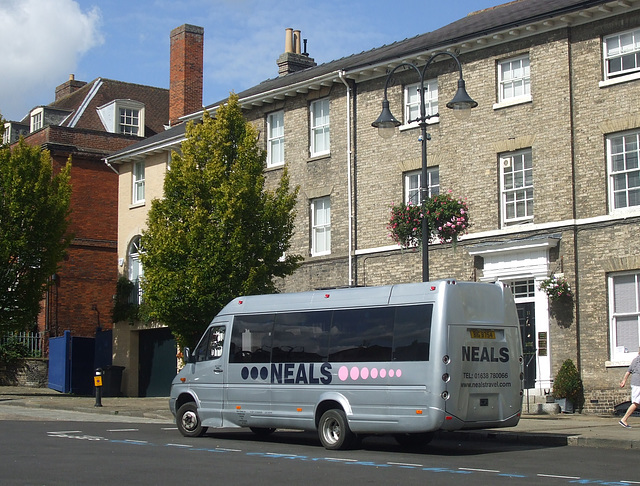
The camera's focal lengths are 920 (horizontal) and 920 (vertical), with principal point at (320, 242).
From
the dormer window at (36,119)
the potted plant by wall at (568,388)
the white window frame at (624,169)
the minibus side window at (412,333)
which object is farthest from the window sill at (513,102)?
the dormer window at (36,119)

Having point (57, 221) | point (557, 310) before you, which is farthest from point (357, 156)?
point (57, 221)

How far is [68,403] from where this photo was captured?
2764 centimetres

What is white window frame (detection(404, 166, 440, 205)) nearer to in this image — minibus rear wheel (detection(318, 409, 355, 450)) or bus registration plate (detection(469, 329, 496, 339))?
bus registration plate (detection(469, 329, 496, 339))

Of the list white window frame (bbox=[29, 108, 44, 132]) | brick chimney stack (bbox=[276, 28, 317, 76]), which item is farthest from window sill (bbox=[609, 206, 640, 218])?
white window frame (bbox=[29, 108, 44, 132])

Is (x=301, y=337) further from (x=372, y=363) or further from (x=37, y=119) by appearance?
(x=37, y=119)

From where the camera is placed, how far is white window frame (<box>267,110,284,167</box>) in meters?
29.8

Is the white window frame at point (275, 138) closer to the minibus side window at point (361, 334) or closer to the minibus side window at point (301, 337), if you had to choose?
the minibus side window at point (301, 337)

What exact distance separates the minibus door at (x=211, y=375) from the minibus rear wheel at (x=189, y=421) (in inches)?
8.1

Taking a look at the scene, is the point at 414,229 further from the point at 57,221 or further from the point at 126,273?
the point at 126,273

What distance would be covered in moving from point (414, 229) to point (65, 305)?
21770 mm

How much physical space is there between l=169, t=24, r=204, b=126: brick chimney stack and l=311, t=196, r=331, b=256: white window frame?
464 inches

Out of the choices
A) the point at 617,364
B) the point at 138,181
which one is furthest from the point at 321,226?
the point at 138,181

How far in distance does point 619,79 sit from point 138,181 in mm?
20384

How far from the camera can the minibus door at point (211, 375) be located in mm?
16859
